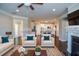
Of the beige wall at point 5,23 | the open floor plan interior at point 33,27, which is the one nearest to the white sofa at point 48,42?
the open floor plan interior at point 33,27

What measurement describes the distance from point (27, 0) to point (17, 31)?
162 inches

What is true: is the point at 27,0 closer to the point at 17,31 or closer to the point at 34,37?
the point at 17,31

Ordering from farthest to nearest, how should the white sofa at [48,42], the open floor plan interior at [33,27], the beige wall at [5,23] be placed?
the white sofa at [48,42]
the open floor plan interior at [33,27]
the beige wall at [5,23]

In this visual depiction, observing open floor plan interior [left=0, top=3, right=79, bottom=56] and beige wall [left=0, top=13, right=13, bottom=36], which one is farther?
open floor plan interior [left=0, top=3, right=79, bottom=56]

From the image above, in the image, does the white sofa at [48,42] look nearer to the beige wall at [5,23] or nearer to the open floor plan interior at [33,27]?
the open floor plan interior at [33,27]

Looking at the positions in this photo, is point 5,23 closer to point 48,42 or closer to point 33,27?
point 33,27

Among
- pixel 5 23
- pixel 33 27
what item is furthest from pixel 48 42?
pixel 5 23

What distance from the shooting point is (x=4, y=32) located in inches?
189

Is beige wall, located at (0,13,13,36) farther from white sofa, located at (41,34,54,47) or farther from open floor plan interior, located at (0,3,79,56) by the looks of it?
white sofa, located at (41,34,54,47)

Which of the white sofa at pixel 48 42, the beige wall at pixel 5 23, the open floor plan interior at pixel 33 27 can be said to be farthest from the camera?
the white sofa at pixel 48 42

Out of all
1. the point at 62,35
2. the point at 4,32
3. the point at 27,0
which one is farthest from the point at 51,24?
the point at 27,0

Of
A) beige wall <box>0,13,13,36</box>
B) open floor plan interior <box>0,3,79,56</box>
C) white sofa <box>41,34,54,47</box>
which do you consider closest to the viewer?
beige wall <box>0,13,13,36</box>

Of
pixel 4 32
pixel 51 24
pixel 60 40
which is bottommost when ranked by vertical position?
pixel 60 40

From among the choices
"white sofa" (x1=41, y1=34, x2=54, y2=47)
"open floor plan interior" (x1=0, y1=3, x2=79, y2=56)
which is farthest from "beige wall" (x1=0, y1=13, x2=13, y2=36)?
"white sofa" (x1=41, y1=34, x2=54, y2=47)
